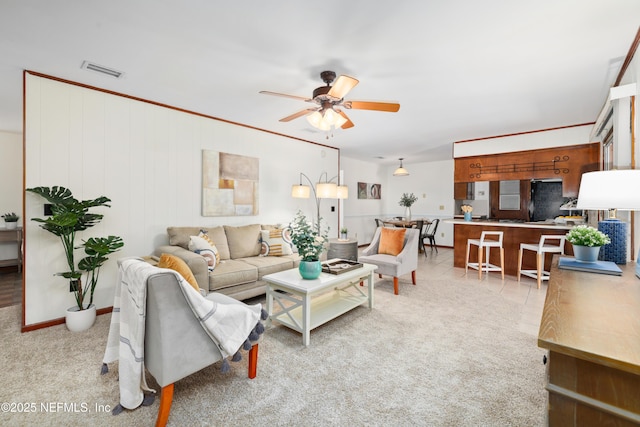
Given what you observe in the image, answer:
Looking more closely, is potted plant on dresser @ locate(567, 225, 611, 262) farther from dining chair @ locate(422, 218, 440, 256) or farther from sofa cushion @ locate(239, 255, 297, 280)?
dining chair @ locate(422, 218, 440, 256)

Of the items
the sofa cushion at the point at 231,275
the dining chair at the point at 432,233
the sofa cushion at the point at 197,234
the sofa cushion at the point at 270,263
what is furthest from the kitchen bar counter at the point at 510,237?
the sofa cushion at the point at 197,234

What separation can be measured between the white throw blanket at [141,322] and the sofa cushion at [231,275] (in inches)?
47.3

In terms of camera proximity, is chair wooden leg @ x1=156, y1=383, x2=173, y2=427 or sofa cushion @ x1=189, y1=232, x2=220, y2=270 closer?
chair wooden leg @ x1=156, y1=383, x2=173, y2=427

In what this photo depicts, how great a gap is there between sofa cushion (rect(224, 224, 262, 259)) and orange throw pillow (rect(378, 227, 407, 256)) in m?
1.81

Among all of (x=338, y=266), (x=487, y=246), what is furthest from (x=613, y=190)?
(x=487, y=246)

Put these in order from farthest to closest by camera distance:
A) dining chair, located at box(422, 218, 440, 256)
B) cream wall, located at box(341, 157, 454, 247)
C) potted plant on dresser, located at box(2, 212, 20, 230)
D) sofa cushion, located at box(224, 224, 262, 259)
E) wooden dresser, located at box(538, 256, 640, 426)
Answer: cream wall, located at box(341, 157, 454, 247) → dining chair, located at box(422, 218, 440, 256) → potted plant on dresser, located at box(2, 212, 20, 230) → sofa cushion, located at box(224, 224, 262, 259) → wooden dresser, located at box(538, 256, 640, 426)

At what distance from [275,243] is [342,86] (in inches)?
94.9

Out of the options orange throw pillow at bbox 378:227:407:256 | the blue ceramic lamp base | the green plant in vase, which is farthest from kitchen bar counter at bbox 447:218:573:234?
the green plant in vase

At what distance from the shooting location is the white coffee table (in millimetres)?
2510

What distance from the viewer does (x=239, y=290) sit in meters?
3.25

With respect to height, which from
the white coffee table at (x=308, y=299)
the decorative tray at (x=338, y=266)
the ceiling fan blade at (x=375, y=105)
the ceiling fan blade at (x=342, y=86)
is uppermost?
the ceiling fan blade at (x=342, y=86)

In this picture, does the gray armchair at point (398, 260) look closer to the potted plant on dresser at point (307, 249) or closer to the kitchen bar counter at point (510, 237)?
the potted plant on dresser at point (307, 249)

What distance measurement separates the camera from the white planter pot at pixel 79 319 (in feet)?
8.98

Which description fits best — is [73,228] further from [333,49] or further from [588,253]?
[588,253]
